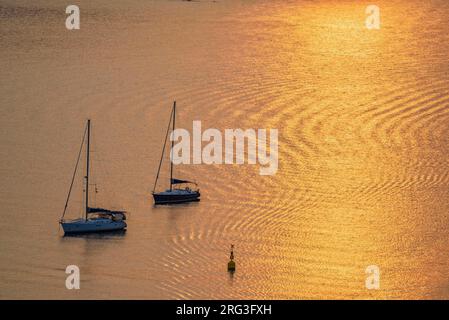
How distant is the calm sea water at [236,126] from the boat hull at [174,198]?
330 millimetres

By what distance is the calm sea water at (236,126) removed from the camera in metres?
45.9

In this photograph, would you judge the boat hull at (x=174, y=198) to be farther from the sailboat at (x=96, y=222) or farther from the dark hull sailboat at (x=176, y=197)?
the sailboat at (x=96, y=222)

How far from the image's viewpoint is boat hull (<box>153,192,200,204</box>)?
53969 millimetres

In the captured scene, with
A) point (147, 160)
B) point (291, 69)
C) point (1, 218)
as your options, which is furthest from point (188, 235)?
point (291, 69)

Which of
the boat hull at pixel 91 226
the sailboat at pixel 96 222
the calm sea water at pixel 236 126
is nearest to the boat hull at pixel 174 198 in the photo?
the calm sea water at pixel 236 126

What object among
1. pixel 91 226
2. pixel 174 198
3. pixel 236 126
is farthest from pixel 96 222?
pixel 236 126

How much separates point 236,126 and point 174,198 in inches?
423

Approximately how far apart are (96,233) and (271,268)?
22.6ft

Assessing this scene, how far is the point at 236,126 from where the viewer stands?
211 ft

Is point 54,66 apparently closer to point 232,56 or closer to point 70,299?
point 232,56

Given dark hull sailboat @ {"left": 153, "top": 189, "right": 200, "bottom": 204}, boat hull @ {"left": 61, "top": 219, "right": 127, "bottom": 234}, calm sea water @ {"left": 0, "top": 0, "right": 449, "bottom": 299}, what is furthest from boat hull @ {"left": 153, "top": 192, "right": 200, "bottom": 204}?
boat hull @ {"left": 61, "top": 219, "right": 127, "bottom": 234}

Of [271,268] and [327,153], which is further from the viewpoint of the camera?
[327,153]
